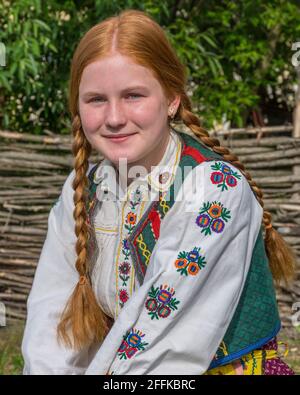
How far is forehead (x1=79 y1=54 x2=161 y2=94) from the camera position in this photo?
2170mm

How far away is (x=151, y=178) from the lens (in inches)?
91.7

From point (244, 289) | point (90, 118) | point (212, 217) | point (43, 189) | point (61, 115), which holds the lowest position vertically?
point (43, 189)

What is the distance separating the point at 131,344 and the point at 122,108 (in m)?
0.66

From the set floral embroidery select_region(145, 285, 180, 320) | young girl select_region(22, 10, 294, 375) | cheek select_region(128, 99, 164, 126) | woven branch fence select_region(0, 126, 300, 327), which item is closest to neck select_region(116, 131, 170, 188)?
young girl select_region(22, 10, 294, 375)

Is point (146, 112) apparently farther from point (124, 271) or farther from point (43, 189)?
point (43, 189)

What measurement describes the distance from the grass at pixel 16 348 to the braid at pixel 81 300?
1802 mm

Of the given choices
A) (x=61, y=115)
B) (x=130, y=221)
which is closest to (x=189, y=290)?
(x=130, y=221)

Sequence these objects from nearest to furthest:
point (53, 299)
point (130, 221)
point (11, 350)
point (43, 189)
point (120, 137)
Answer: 1. point (120, 137)
2. point (130, 221)
3. point (53, 299)
4. point (11, 350)
5. point (43, 189)

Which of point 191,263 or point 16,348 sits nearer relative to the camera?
point 191,263

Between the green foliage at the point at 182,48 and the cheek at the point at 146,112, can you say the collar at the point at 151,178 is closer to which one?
the cheek at the point at 146,112

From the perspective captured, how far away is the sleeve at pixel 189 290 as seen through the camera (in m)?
2.13

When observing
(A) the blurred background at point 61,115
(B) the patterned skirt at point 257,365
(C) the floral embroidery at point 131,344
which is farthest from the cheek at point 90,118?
(A) the blurred background at point 61,115

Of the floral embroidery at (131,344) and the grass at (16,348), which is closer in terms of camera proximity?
the floral embroidery at (131,344)

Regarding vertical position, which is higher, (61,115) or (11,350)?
(61,115)
